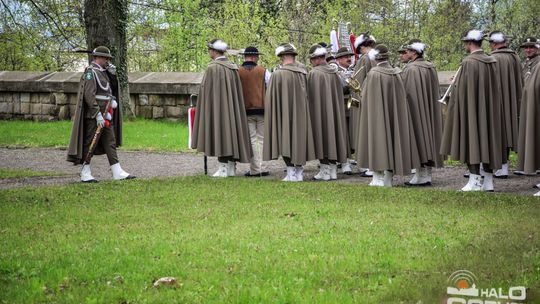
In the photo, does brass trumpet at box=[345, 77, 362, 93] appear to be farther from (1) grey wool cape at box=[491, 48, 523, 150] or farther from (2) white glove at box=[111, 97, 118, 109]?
(2) white glove at box=[111, 97, 118, 109]

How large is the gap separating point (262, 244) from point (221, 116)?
6135mm

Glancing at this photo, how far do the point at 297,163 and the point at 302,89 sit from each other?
1161mm

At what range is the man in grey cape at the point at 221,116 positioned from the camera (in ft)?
47.6

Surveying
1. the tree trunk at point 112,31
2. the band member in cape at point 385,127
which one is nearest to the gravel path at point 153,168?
the band member in cape at point 385,127

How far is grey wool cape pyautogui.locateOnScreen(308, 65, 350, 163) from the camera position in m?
14.4

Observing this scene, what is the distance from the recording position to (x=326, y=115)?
47.3ft

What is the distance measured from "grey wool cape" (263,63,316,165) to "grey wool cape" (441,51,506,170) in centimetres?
241

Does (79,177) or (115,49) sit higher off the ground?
(115,49)

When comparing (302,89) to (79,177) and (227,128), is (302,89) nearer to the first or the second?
(227,128)

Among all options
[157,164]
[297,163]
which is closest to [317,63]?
[297,163]

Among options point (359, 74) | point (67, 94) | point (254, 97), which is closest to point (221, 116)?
point (254, 97)

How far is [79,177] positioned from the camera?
14.8 meters

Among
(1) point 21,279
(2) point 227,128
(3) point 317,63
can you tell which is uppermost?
(3) point 317,63

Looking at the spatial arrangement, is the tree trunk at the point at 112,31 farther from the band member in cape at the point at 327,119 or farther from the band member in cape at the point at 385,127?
the band member in cape at the point at 385,127
